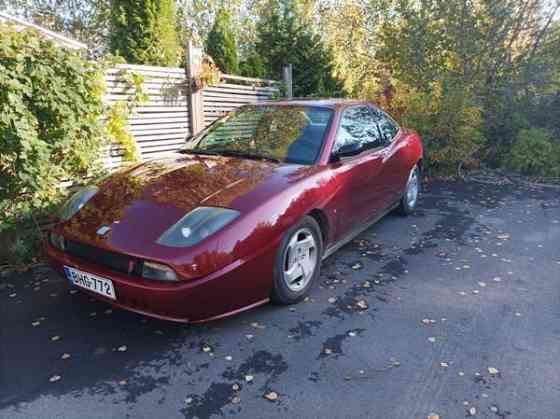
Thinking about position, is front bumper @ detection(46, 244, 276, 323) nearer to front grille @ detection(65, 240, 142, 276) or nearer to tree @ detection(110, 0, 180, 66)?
front grille @ detection(65, 240, 142, 276)

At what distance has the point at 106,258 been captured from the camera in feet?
7.86

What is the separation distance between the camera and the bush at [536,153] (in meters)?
7.18

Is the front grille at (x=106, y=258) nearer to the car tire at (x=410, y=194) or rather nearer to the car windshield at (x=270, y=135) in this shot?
the car windshield at (x=270, y=135)

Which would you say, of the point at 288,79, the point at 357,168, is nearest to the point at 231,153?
the point at 357,168

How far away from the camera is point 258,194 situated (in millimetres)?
2625

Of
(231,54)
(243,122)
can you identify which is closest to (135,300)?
(243,122)

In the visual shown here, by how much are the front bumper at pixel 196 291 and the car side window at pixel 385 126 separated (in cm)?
231

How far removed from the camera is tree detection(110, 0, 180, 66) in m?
7.00

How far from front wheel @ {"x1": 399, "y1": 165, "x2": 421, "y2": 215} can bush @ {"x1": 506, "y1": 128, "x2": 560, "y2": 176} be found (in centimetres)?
319

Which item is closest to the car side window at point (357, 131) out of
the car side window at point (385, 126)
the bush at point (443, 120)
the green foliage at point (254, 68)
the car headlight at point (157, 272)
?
the car side window at point (385, 126)

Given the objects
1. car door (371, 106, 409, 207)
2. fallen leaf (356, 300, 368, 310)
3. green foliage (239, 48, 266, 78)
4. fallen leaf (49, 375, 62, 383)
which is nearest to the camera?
fallen leaf (49, 375, 62, 383)

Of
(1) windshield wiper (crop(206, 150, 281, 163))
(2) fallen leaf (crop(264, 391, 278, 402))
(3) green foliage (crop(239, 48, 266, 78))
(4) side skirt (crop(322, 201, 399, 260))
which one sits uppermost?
(3) green foliage (crop(239, 48, 266, 78))

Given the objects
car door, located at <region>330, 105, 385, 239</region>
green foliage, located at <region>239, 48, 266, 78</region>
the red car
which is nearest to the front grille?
the red car

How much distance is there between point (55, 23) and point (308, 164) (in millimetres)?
17594
